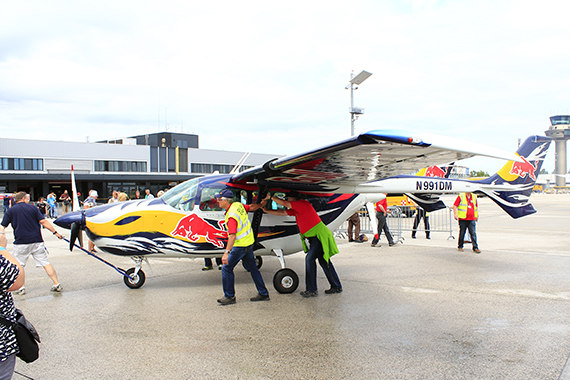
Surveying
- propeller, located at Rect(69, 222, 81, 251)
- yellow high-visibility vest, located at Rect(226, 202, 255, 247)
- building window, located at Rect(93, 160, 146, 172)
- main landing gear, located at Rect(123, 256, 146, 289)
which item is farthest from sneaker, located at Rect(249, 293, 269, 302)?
building window, located at Rect(93, 160, 146, 172)

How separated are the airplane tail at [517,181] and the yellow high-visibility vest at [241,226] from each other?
6563 millimetres

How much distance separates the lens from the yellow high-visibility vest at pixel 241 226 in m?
6.29

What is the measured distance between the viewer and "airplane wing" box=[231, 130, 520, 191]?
401 centimetres

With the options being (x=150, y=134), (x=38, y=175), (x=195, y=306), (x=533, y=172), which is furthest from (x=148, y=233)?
(x=150, y=134)

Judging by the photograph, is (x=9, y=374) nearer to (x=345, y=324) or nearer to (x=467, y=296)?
(x=345, y=324)

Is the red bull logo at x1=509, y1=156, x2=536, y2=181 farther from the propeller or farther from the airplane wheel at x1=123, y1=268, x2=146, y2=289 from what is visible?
the propeller

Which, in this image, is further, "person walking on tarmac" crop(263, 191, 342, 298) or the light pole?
the light pole

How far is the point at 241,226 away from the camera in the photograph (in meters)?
6.31

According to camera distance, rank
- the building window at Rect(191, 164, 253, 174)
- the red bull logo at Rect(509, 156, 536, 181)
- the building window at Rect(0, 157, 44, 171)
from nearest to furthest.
A: the red bull logo at Rect(509, 156, 536, 181)
the building window at Rect(0, 157, 44, 171)
the building window at Rect(191, 164, 253, 174)

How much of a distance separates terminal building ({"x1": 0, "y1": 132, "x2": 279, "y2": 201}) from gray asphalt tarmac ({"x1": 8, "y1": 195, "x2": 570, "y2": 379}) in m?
36.4

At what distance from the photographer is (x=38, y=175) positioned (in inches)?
1545

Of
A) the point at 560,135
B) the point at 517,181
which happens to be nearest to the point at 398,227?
the point at 517,181

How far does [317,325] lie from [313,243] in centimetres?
170

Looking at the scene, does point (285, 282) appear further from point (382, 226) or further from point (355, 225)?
point (355, 225)
